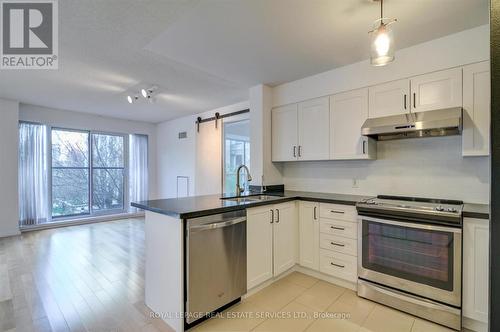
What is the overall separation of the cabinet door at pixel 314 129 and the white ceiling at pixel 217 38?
1.47ft

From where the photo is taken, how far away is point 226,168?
17.1ft

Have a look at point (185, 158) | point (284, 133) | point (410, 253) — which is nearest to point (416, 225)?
point (410, 253)

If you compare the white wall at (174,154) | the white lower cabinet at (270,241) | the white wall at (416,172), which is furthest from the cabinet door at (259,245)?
the white wall at (174,154)

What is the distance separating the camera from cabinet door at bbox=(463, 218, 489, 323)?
1860 millimetres

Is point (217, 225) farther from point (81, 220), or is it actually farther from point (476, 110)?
point (81, 220)

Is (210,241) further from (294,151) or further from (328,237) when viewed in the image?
(294,151)

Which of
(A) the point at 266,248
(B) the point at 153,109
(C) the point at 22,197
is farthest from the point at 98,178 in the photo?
(A) the point at 266,248

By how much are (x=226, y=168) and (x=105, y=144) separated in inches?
137

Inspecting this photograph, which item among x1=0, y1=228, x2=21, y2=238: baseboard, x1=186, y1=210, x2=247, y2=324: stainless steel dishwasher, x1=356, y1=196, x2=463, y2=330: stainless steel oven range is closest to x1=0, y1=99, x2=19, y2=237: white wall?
x1=0, y1=228, x2=21, y2=238: baseboard

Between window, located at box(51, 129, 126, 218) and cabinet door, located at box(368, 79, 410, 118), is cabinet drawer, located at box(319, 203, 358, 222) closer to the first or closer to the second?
cabinet door, located at box(368, 79, 410, 118)

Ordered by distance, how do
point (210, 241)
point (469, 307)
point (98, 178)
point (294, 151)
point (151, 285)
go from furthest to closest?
point (98, 178)
point (294, 151)
point (151, 285)
point (210, 241)
point (469, 307)

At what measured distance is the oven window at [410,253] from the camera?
6.59 feet

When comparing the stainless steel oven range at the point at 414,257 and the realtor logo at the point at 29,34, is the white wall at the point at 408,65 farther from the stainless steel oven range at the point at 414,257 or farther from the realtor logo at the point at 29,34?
the realtor logo at the point at 29,34

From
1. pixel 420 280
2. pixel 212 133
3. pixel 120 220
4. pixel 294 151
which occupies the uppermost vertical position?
pixel 212 133
